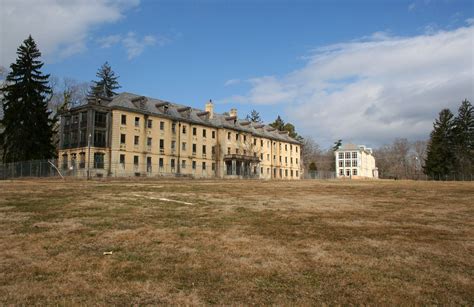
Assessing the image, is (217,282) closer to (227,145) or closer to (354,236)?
(354,236)

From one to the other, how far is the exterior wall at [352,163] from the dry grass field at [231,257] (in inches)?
4272

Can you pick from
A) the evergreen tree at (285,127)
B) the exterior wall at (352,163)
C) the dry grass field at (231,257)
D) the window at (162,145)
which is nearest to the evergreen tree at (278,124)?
the evergreen tree at (285,127)

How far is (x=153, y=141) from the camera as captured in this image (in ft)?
192

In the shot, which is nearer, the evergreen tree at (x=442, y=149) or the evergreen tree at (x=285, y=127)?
the evergreen tree at (x=442, y=149)

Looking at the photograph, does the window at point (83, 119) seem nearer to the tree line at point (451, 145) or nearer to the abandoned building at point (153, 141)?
the abandoned building at point (153, 141)

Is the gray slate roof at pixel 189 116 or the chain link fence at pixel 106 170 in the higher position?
the gray slate roof at pixel 189 116

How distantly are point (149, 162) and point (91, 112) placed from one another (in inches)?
428

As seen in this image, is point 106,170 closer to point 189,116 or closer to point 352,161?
point 189,116

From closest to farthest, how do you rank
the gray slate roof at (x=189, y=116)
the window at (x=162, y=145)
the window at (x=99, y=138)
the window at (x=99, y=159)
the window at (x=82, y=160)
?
the window at (x=82, y=160), the window at (x=99, y=159), the window at (x=99, y=138), the gray slate roof at (x=189, y=116), the window at (x=162, y=145)

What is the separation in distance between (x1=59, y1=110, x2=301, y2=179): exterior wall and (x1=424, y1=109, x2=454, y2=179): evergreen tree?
35.5 meters

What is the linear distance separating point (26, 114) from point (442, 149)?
76.6 m

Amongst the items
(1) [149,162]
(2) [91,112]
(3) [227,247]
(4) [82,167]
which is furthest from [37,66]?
(3) [227,247]

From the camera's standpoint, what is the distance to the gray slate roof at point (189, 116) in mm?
56438

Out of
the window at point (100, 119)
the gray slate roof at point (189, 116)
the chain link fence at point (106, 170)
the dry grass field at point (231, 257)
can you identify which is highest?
the gray slate roof at point (189, 116)
